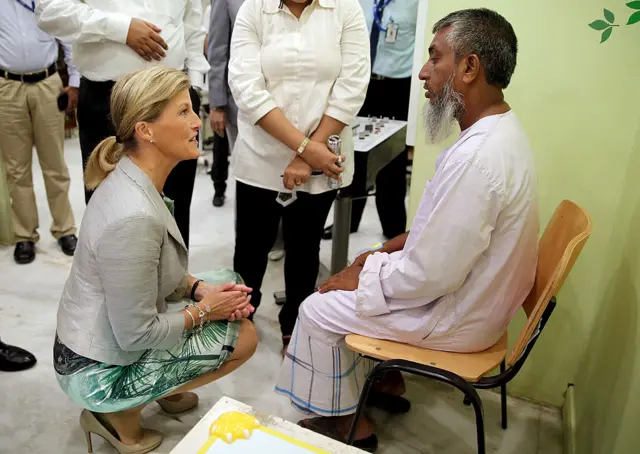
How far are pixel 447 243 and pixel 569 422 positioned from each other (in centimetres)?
94

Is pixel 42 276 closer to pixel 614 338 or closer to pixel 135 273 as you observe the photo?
pixel 135 273

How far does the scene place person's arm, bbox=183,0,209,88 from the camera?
7.64ft

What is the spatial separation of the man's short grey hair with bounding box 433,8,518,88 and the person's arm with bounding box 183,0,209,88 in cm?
132

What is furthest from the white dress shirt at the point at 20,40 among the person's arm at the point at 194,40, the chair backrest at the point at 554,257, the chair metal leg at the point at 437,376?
the chair backrest at the point at 554,257

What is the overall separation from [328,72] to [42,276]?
1.88 meters

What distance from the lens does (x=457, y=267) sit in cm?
136

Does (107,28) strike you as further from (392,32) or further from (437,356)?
(392,32)

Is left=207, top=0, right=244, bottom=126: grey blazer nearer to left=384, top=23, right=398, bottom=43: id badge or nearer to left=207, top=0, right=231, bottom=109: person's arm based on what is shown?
left=207, top=0, right=231, bottom=109: person's arm

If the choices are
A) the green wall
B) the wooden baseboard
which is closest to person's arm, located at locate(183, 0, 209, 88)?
the green wall

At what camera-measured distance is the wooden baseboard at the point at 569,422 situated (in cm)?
176

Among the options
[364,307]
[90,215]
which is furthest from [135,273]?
[364,307]

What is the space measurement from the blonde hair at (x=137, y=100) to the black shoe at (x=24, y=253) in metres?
1.76

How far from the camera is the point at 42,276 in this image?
2.81 metres

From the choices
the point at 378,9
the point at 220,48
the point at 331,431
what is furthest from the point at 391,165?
the point at 331,431
